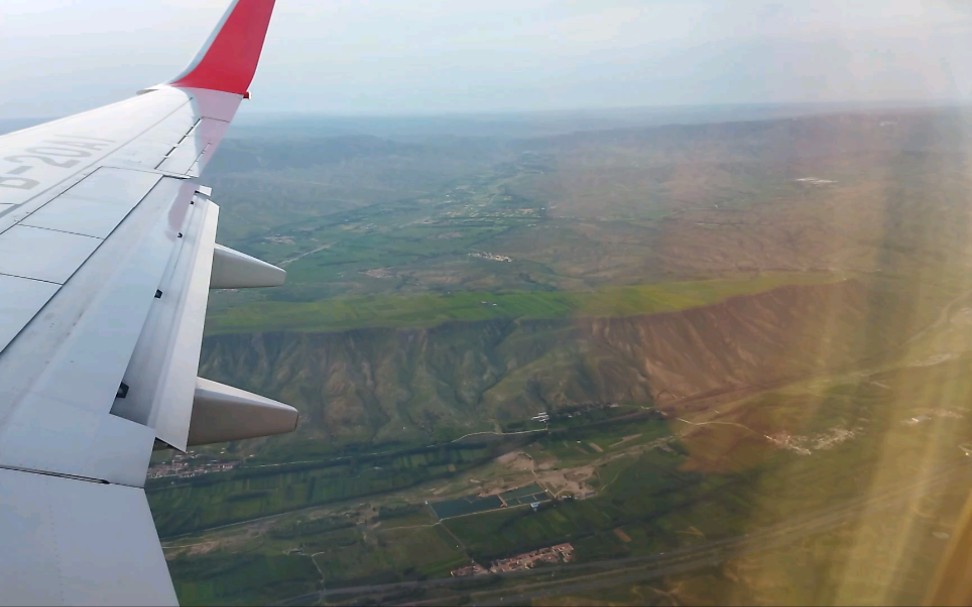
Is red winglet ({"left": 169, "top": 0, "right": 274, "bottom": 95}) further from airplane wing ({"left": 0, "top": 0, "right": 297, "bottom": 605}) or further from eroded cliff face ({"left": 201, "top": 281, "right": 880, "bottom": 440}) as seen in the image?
eroded cliff face ({"left": 201, "top": 281, "right": 880, "bottom": 440})

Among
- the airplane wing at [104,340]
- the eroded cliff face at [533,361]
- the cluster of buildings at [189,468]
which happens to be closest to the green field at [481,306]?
the eroded cliff face at [533,361]

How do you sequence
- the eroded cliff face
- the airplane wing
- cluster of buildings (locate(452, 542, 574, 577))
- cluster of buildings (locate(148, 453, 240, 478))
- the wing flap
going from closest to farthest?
the wing flap → the airplane wing → cluster of buildings (locate(452, 542, 574, 577)) → cluster of buildings (locate(148, 453, 240, 478)) → the eroded cliff face

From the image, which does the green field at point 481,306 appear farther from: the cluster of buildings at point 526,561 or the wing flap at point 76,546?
the wing flap at point 76,546

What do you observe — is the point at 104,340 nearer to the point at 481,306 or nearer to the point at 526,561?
the point at 526,561

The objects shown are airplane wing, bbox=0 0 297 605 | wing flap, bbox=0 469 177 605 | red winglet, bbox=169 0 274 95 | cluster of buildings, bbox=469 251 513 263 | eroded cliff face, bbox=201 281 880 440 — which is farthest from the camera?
cluster of buildings, bbox=469 251 513 263

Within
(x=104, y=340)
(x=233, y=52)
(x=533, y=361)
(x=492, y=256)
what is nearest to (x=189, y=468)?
(x=533, y=361)

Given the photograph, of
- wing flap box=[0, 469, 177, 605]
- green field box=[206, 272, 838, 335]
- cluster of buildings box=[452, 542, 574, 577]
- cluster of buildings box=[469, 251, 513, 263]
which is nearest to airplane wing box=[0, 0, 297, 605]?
wing flap box=[0, 469, 177, 605]
